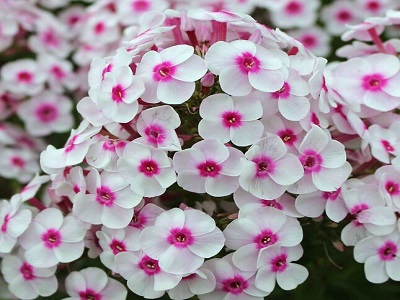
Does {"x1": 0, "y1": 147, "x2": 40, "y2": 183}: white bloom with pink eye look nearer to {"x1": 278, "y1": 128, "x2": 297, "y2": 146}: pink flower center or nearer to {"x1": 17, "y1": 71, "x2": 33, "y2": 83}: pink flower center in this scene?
{"x1": 17, "y1": 71, "x2": 33, "y2": 83}: pink flower center

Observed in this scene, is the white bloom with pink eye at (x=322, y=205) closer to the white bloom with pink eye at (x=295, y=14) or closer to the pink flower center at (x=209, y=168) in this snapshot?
the pink flower center at (x=209, y=168)

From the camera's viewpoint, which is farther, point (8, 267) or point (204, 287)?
point (8, 267)

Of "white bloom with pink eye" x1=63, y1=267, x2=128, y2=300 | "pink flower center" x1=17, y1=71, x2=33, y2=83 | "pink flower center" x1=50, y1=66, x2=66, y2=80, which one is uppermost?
"white bloom with pink eye" x1=63, y1=267, x2=128, y2=300

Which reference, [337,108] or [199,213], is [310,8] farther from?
[199,213]

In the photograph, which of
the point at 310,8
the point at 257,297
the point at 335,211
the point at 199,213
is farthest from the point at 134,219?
the point at 310,8

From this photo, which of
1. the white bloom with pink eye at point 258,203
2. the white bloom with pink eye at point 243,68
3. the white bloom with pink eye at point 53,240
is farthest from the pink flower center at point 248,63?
the white bloom with pink eye at point 53,240

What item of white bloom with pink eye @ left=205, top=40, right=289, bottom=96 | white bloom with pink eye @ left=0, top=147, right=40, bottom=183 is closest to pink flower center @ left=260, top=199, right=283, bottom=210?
white bloom with pink eye @ left=205, top=40, right=289, bottom=96

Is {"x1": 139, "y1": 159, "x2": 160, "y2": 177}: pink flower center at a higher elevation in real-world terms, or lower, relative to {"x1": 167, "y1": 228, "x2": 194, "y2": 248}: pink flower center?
higher
